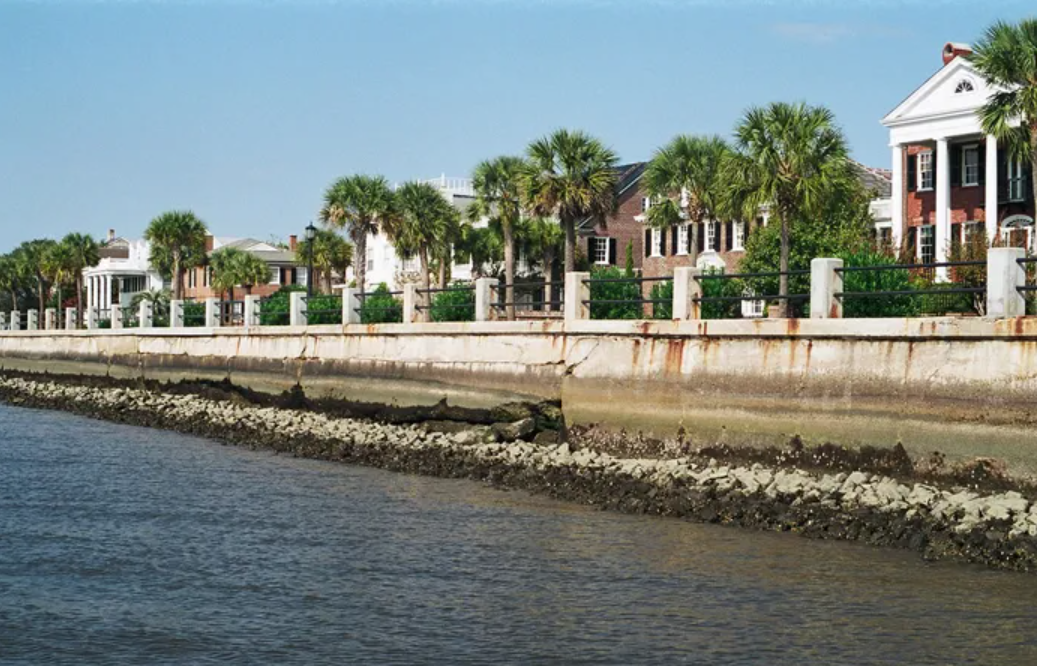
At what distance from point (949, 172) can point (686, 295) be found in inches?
1133

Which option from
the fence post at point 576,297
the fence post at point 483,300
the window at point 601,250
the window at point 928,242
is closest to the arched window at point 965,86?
the window at point 928,242

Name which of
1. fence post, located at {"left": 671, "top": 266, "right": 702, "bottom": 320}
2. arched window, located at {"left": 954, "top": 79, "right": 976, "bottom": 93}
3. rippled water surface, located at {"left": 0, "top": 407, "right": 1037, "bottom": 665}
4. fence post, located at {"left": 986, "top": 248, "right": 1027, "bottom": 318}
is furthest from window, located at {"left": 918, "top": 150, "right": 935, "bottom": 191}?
rippled water surface, located at {"left": 0, "top": 407, "right": 1037, "bottom": 665}

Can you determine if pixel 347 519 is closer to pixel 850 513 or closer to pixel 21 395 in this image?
pixel 850 513

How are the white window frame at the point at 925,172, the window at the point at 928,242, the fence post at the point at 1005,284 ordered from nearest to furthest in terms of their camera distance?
the fence post at the point at 1005,284, the window at the point at 928,242, the white window frame at the point at 925,172

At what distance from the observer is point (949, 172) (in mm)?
48938

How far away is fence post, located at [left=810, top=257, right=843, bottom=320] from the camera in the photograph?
20547 mm

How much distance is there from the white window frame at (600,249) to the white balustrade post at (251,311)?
3530 centimetres

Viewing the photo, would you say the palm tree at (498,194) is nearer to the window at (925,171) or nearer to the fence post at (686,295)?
the window at (925,171)

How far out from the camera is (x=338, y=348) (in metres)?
32.7

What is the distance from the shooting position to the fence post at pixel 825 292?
2055cm

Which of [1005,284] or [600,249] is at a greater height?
[600,249]

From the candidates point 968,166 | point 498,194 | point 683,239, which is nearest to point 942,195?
point 968,166

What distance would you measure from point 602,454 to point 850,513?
6638mm

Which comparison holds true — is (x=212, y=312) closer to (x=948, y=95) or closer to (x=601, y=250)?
(x=948, y=95)
